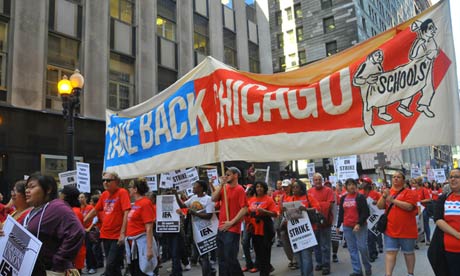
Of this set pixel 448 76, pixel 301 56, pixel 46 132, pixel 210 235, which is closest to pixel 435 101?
pixel 448 76

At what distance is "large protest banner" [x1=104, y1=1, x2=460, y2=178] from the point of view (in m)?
3.67

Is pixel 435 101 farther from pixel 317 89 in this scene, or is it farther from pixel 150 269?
pixel 150 269

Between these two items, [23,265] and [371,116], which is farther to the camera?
[371,116]

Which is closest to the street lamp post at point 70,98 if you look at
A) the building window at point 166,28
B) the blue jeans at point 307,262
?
the blue jeans at point 307,262

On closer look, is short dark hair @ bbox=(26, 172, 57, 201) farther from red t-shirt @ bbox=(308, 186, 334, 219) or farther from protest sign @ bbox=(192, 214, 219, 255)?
red t-shirt @ bbox=(308, 186, 334, 219)

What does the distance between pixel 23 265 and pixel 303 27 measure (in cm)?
4796

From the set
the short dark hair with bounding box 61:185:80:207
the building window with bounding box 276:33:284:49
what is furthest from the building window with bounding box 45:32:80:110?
the building window with bounding box 276:33:284:49

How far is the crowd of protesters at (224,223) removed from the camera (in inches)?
143

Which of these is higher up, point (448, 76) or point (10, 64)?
point (10, 64)

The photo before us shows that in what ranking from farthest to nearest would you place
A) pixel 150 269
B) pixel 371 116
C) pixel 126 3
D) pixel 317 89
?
pixel 126 3 → pixel 150 269 → pixel 317 89 → pixel 371 116

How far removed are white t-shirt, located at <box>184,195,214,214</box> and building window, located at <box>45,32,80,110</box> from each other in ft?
35.0

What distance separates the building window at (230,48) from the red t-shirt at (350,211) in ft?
62.8

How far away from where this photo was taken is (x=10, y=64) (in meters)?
15.0

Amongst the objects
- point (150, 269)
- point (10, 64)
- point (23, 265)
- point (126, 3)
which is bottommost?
point (150, 269)
